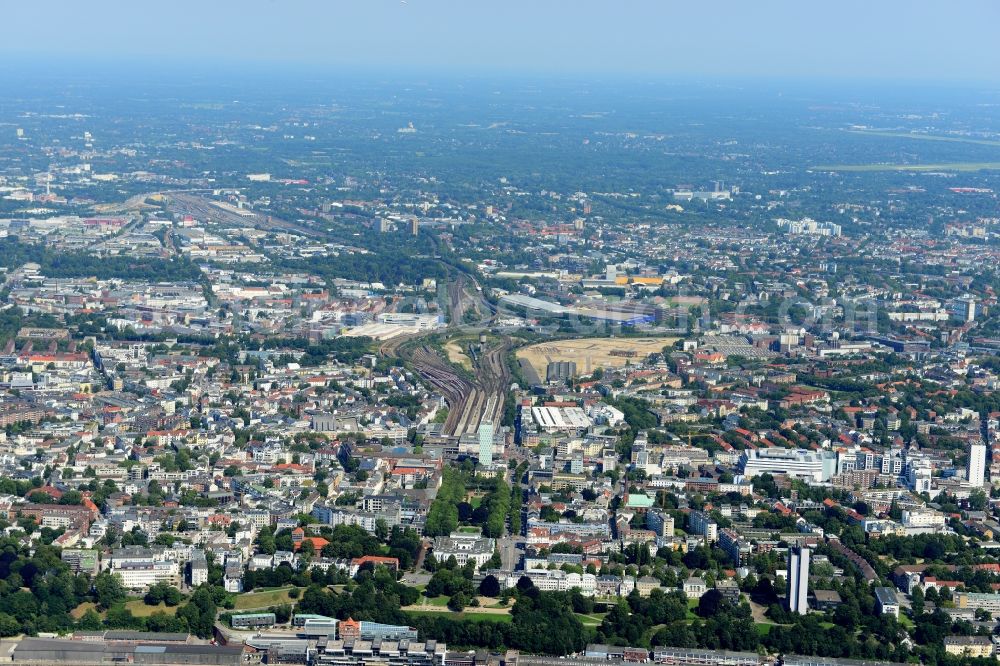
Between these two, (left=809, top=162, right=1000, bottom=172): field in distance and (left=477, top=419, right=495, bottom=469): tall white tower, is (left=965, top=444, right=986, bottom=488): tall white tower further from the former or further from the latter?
(left=809, top=162, right=1000, bottom=172): field in distance

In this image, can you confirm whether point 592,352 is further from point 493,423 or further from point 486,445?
point 486,445

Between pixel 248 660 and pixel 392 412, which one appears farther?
pixel 392 412

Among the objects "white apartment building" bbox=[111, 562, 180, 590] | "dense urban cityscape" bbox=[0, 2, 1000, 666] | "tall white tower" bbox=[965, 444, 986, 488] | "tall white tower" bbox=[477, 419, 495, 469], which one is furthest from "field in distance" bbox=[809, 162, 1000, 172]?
"white apartment building" bbox=[111, 562, 180, 590]

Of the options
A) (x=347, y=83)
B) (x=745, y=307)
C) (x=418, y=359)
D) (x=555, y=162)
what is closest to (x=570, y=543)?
(x=418, y=359)

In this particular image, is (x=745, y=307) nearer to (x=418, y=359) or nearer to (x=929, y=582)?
(x=418, y=359)

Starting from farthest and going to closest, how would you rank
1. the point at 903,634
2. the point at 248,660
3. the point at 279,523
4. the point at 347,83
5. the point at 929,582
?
the point at 347,83 < the point at 279,523 < the point at 929,582 < the point at 903,634 < the point at 248,660

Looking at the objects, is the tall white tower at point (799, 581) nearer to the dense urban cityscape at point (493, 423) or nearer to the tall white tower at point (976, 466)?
the dense urban cityscape at point (493, 423)
